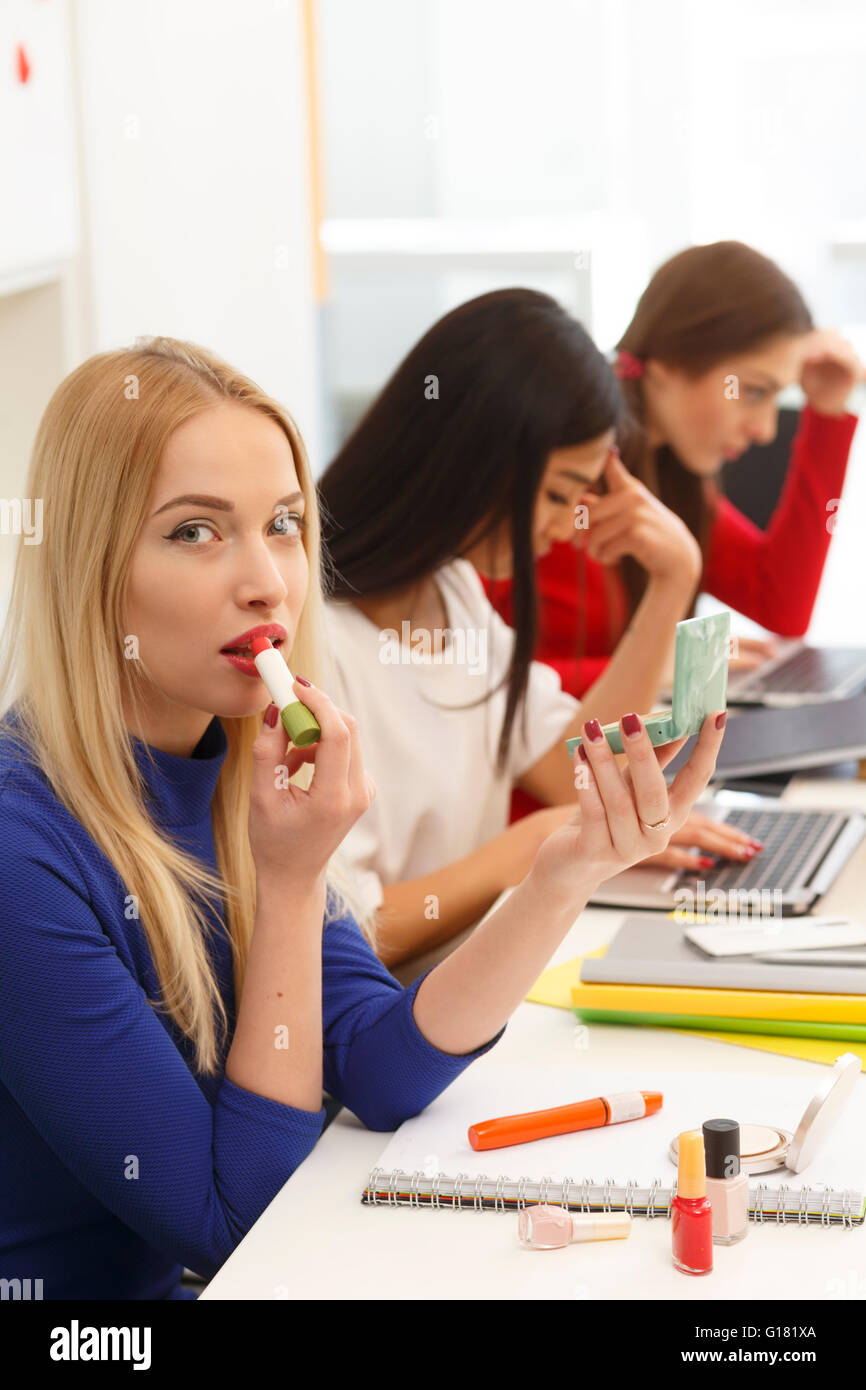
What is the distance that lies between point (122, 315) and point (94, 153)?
28 centimetres

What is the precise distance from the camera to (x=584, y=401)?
163 centimetres

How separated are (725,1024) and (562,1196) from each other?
289 millimetres

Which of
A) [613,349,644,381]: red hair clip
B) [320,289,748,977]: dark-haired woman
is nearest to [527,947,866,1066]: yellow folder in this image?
[320,289,748,977]: dark-haired woman

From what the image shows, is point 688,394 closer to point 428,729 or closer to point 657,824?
point 428,729

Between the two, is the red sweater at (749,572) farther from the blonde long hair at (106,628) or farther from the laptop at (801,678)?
the blonde long hair at (106,628)

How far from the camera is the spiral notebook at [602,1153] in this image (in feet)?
2.71

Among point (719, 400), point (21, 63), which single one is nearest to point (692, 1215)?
point (719, 400)

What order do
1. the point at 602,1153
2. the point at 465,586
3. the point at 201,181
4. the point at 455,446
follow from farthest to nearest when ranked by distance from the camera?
the point at 201,181 < the point at 465,586 < the point at 455,446 < the point at 602,1153

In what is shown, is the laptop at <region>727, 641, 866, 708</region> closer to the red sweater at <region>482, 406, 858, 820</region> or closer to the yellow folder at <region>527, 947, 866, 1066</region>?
the red sweater at <region>482, 406, 858, 820</region>

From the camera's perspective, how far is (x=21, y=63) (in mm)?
→ 2121

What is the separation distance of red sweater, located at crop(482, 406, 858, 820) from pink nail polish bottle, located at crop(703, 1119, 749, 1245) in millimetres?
1386

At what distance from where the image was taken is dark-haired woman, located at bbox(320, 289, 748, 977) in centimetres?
158

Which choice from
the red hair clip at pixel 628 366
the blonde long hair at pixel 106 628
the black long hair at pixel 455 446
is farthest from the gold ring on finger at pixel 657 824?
the red hair clip at pixel 628 366

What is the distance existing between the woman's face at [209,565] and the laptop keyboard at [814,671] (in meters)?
1.26
